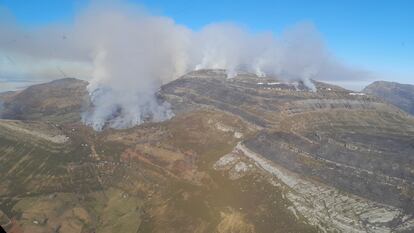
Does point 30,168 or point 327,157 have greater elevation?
point 327,157

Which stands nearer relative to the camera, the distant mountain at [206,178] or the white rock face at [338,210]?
the white rock face at [338,210]

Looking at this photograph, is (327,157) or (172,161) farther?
(172,161)

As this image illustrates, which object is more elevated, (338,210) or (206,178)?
(338,210)

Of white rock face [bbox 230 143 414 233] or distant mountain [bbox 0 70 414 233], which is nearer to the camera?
white rock face [bbox 230 143 414 233]

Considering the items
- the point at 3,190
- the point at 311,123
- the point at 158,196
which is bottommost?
the point at 3,190

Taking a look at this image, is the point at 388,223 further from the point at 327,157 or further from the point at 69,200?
the point at 69,200

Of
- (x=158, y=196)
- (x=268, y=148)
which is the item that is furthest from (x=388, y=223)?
(x=158, y=196)

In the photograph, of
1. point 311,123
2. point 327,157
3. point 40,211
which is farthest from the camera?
point 311,123

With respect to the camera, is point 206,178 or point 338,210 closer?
point 338,210

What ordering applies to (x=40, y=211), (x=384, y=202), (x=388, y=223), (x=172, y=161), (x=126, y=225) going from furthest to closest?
(x=172, y=161) → (x=40, y=211) → (x=126, y=225) → (x=384, y=202) → (x=388, y=223)
